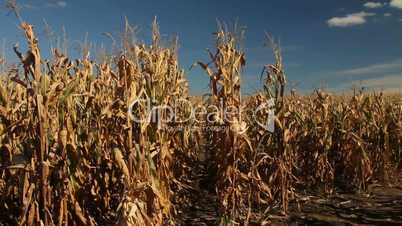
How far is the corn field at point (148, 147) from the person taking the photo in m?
4.46

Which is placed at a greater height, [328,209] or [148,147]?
[148,147]

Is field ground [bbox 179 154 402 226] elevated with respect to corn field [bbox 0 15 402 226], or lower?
lower

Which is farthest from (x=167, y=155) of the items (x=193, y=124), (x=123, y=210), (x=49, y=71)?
(x=193, y=124)

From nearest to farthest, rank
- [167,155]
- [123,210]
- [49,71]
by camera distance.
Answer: [123,210] → [167,155] → [49,71]

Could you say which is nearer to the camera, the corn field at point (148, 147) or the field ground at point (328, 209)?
the corn field at point (148, 147)

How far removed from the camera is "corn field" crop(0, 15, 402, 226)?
4465mm

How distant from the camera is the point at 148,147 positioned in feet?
15.3

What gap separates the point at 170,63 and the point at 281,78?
5.59 feet

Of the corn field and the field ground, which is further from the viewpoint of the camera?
the field ground

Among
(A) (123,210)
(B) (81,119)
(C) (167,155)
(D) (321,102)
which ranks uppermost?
(D) (321,102)

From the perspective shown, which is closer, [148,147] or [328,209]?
[148,147]

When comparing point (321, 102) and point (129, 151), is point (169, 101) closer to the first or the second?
point (129, 151)

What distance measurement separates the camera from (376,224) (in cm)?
571

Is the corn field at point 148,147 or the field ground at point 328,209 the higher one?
the corn field at point 148,147
